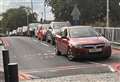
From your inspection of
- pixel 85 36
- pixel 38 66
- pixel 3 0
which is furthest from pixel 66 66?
pixel 3 0

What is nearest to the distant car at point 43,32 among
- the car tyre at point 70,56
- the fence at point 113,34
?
the fence at point 113,34

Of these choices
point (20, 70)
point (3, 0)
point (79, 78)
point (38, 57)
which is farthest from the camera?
point (3, 0)

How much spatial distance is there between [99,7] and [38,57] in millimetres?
28597

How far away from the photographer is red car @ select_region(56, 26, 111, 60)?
16.0 meters

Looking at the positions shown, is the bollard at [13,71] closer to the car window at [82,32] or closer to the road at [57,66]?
the road at [57,66]

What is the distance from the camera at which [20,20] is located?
127m

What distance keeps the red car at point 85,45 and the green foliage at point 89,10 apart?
26363 mm

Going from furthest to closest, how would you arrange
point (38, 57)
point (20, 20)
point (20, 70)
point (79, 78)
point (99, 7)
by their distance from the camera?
point (20, 20) → point (99, 7) → point (38, 57) → point (20, 70) → point (79, 78)

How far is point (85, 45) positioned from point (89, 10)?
29.2 meters

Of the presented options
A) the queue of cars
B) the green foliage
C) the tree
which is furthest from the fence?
the tree

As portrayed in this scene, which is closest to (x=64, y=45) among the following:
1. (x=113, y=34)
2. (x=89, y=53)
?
(x=89, y=53)

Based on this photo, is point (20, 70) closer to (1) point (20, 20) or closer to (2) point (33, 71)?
(2) point (33, 71)

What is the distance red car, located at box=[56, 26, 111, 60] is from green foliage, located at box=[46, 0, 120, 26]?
1038 inches

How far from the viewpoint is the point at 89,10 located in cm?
4491
